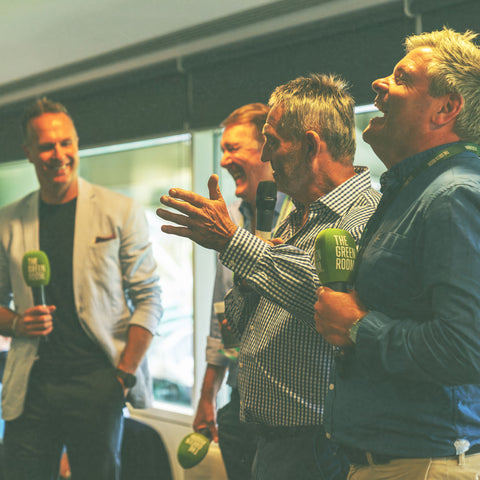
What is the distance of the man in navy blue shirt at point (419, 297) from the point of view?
0.91 meters

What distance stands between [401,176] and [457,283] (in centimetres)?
28

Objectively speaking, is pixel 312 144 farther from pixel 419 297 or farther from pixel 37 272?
pixel 37 272

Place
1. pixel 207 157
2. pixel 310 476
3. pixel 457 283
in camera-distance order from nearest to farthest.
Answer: pixel 457 283
pixel 310 476
pixel 207 157

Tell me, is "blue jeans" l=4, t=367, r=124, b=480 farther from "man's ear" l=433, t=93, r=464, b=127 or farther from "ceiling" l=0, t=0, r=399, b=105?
"ceiling" l=0, t=0, r=399, b=105

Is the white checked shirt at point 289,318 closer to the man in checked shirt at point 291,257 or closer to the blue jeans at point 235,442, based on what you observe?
the man in checked shirt at point 291,257

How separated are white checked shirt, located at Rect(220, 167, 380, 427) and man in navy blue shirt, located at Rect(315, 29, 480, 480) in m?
0.15

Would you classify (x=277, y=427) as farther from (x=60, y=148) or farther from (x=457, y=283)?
(x=60, y=148)

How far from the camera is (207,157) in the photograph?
3541 mm

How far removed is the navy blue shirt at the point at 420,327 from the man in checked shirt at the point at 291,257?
0.22 m

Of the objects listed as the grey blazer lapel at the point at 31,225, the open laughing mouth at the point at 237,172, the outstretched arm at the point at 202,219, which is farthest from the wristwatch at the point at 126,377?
the outstretched arm at the point at 202,219

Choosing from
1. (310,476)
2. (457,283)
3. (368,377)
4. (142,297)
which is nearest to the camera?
(457,283)

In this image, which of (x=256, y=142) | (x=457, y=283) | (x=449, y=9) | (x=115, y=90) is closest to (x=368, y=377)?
(x=457, y=283)

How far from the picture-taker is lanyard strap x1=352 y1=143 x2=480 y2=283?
105 cm

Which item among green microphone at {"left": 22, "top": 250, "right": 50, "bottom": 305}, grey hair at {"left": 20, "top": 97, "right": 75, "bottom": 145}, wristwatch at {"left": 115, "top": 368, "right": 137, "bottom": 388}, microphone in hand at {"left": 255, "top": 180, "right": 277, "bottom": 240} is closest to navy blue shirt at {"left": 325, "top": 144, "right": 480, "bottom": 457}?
microphone in hand at {"left": 255, "top": 180, "right": 277, "bottom": 240}
